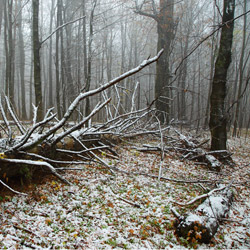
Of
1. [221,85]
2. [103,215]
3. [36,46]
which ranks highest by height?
[36,46]

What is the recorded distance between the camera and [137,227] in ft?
9.14

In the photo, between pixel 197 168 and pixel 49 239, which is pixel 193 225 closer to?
pixel 49 239

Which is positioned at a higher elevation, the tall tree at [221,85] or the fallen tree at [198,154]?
the tall tree at [221,85]

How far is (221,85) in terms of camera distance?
19.9 feet

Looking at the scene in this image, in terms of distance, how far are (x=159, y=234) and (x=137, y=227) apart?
32cm

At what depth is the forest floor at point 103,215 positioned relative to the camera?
2.40 metres

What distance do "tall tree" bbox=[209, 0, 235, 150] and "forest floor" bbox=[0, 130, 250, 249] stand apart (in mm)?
2360

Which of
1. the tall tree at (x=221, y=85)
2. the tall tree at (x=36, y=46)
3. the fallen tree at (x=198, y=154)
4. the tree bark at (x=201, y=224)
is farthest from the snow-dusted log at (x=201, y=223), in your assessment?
the tall tree at (x=36, y=46)

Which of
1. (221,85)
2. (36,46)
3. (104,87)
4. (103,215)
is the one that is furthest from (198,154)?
(36,46)

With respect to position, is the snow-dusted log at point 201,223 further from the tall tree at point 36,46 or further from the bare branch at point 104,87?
the tall tree at point 36,46

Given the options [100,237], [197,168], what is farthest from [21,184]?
[197,168]

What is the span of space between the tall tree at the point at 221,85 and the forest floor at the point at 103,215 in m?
2.36

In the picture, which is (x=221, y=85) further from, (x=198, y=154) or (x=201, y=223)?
(x=201, y=223)

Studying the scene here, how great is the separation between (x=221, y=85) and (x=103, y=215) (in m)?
5.36
